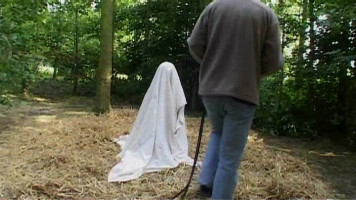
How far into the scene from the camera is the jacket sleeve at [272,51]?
2395 mm

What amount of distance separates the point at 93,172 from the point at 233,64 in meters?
1.71

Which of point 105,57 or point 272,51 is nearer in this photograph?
point 272,51

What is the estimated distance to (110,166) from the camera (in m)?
3.63

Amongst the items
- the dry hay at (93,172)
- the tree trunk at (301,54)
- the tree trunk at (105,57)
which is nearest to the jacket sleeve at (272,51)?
the dry hay at (93,172)

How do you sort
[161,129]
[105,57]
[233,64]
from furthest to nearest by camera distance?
[105,57], [161,129], [233,64]

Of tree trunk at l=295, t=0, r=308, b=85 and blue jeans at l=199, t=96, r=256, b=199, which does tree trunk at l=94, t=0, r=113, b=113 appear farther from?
blue jeans at l=199, t=96, r=256, b=199

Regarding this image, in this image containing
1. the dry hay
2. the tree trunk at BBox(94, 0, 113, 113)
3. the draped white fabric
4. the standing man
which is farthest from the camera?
the tree trunk at BBox(94, 0, 113, 113)

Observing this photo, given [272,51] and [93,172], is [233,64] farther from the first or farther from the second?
[93,172]

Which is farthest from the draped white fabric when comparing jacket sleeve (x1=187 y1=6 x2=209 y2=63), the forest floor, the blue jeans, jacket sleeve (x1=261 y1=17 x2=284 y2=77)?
jacket sleeve (x1=261 y1=17 x2=284 y2=77)

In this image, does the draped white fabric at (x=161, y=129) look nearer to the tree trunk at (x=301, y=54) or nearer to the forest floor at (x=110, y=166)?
the forest floor at (x=110, y=166)

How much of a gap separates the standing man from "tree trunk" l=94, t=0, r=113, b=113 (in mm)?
3973

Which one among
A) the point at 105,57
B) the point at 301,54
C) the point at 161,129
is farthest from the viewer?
the point at 105,57

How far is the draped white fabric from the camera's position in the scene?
3.74 m

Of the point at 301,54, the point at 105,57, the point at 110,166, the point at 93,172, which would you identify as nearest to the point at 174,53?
the point at 105,57
